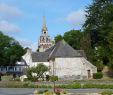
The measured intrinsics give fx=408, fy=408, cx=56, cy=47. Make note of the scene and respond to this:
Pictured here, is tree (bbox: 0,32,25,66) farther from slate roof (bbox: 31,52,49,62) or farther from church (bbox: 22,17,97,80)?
church (bbox: 22,17,97,80)

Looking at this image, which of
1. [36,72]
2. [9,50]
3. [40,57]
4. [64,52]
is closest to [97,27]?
[64,52]

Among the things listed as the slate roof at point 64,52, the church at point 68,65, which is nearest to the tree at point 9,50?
the church at point 68,65

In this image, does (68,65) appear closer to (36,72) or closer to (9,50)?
(36,72)

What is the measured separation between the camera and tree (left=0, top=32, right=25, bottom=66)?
96625mm

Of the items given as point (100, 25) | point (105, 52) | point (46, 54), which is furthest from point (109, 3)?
point (46, 54)

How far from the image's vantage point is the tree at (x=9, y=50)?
9662 centimetres

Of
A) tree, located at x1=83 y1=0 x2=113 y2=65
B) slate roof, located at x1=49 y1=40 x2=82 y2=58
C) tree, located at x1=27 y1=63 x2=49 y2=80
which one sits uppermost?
tree, located at x1=83 y1=0 x2=113 y2=65

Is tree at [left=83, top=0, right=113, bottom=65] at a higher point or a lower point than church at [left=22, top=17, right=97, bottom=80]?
higher

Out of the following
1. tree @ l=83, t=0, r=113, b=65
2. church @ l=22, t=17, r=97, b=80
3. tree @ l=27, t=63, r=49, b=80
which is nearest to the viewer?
tree @ l=27, t=63, r=49, b=80

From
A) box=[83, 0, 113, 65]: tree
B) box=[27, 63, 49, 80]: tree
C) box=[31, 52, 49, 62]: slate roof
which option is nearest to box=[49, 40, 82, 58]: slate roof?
box=[83, 0, 113, 65]: tree

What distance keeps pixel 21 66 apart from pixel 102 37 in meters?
33.0

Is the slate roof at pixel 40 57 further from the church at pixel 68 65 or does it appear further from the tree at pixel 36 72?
the tree at pixel 36 72

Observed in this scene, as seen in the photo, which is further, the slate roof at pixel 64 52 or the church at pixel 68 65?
the slate roof at pixel 64 52

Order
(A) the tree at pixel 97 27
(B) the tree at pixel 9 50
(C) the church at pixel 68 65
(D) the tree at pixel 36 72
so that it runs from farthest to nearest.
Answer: (B) the tree at pixel 9 50, (A) the tree at pixel 97 27, (C) the church at pixel 68 65, (D) the tree at pixel 36 72
